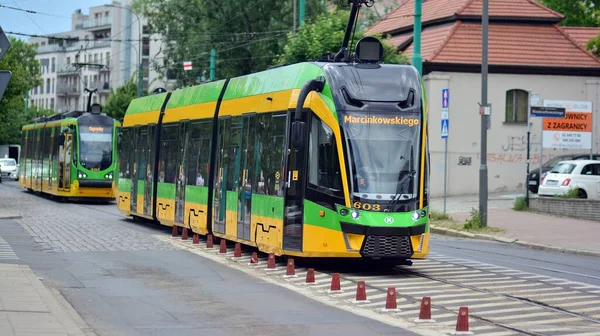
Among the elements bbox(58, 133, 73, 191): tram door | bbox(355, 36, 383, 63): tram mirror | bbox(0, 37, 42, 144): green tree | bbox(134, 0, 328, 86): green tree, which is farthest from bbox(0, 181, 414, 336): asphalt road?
bbox(134, 0, 328, 86): green tree

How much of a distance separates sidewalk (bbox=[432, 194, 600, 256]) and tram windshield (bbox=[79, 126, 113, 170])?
44.7ft

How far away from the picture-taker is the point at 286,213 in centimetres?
1878

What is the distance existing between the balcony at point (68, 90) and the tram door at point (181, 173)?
105m

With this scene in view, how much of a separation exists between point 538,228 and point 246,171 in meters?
12.2

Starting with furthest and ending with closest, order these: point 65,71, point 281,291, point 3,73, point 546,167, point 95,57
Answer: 1. point 65,71
2. point 95,57
3. point 546,167
4. point 281,291
5. point 3,73

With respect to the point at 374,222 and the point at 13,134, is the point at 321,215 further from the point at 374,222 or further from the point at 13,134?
the point at 13,134

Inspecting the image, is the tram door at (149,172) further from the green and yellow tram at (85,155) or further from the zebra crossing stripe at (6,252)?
the green and yellow tram at (85,155)

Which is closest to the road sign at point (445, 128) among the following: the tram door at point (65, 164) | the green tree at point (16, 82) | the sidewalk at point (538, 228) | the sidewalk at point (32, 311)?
the sidewalk at point (538, 228)

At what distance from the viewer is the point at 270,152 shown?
2009cm

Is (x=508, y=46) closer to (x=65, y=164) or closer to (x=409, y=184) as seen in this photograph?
→ (x=65, y=164)

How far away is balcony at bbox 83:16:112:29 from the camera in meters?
122

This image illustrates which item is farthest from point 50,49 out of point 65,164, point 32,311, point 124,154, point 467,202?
point 32,311

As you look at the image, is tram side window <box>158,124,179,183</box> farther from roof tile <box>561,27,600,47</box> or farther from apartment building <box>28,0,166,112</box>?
apartment building <box>28,0,166,112</box>

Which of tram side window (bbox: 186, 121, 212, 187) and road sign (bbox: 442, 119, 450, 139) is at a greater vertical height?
road sign (bbox: 442, 119, 450, 139)
